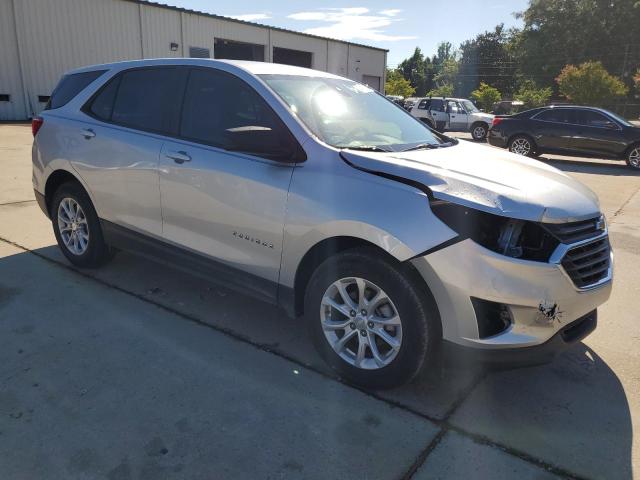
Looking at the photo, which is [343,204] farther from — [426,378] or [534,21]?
[534,21]

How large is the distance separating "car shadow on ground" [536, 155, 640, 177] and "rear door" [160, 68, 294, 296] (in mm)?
11637

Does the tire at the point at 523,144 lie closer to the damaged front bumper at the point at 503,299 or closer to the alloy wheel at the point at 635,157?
the alloy wheel at the point at 635,157

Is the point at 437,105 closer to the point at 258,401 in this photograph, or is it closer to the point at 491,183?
the point at 491,183

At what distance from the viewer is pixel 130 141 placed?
4.05m

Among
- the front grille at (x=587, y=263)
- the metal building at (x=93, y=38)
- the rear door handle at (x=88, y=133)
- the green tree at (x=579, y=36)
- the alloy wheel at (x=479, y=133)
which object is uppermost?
the green tree at (x=579, y=36)

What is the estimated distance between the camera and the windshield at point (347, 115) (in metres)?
3.32

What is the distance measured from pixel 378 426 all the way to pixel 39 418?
5.74 ft

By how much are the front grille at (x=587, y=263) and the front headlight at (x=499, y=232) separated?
142mm

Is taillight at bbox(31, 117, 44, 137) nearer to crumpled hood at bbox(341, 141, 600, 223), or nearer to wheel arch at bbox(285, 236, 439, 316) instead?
wheel arch at bbox(285, 236, 439, 316)

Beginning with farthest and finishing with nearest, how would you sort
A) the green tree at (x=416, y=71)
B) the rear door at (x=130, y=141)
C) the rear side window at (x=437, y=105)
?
the green tree at (x=416, y=71) → the rear side window at (x=437, y=105) → the rear door at (x=130, y=141)

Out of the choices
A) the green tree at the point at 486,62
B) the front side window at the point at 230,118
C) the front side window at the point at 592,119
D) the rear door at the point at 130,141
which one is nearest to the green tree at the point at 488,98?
the green tree at the point at 486,62

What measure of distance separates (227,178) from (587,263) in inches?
85.3

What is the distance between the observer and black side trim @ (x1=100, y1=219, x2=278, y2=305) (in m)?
3.42

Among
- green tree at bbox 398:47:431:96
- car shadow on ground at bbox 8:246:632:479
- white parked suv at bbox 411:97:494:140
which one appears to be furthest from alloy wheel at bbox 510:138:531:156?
green tree at bbox 398:47:431:96
